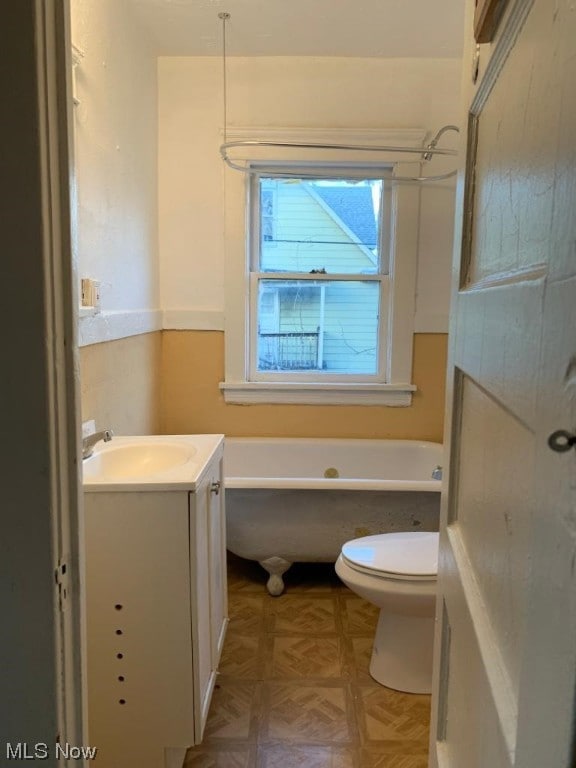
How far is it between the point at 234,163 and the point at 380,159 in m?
0.74

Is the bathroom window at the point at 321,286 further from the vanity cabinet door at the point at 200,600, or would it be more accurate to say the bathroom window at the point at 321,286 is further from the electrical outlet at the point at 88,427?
the vanity cabinet door at the point at 200,600

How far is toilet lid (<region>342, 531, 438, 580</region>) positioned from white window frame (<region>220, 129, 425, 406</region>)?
111cm

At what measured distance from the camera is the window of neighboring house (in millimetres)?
3076

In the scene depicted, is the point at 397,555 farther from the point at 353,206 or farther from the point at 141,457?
the point at 353,206

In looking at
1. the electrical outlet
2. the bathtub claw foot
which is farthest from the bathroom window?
the electrical outlet

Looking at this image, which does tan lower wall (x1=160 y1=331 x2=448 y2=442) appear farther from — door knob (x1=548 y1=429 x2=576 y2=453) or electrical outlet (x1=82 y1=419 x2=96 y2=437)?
door knob (x1=548 y1=429 x2=576 y2=453)

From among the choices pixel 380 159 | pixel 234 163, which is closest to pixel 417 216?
pixel 380 159

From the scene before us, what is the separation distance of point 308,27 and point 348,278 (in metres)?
1.18

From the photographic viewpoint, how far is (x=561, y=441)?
0.41 m

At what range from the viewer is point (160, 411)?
10.2 ft

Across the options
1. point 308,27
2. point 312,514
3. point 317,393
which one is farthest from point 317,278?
point 312,514

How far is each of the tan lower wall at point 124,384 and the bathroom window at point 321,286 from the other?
0.42 m

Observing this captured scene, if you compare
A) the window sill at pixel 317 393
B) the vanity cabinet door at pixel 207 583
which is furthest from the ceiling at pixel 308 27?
the vanity cabinet door at pixel 207 583

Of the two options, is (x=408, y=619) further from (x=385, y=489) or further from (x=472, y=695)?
(x=472, y=695)
